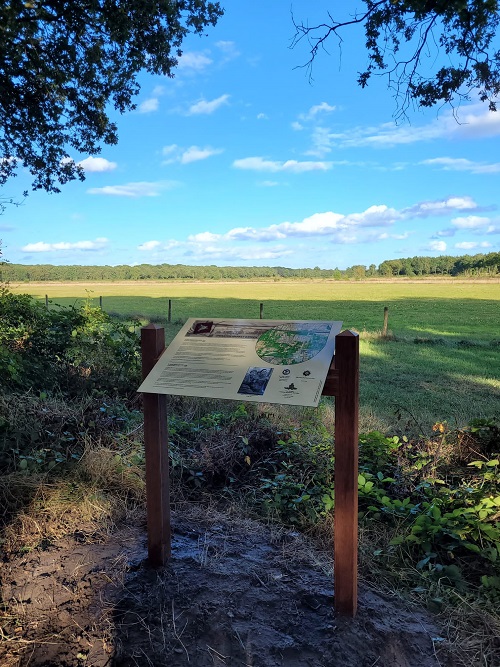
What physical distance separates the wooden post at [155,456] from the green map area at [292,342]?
670 mm

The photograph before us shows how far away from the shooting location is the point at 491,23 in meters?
5.52

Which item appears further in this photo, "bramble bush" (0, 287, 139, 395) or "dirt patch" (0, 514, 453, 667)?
"bramble bush" (0, 287, 139, 395)

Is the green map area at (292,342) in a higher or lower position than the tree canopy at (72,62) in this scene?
lower

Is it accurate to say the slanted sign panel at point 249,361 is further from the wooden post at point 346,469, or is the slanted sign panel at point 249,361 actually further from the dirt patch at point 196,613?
the dirt patch at point 196,613

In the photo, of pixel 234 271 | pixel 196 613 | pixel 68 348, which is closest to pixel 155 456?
pixel 196 613

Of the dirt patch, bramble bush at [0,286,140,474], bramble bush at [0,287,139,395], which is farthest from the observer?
bramble bush at [0,287,139,395]

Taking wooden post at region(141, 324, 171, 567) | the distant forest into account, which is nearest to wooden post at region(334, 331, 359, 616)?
wooden post at region(141, 324, 171, 567)

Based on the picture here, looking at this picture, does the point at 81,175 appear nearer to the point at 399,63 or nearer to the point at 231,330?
the point at 399,63

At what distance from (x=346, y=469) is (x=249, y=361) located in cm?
74

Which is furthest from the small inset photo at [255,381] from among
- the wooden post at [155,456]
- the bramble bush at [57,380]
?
the bramble bush at [57,380]

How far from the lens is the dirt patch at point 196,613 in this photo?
2166 mm

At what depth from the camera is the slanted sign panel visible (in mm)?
2307

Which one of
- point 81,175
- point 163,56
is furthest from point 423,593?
point 81,175

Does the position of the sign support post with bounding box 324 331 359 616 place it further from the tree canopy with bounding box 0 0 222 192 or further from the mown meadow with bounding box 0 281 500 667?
the tree canopy with bounding box 0 0 222 192
